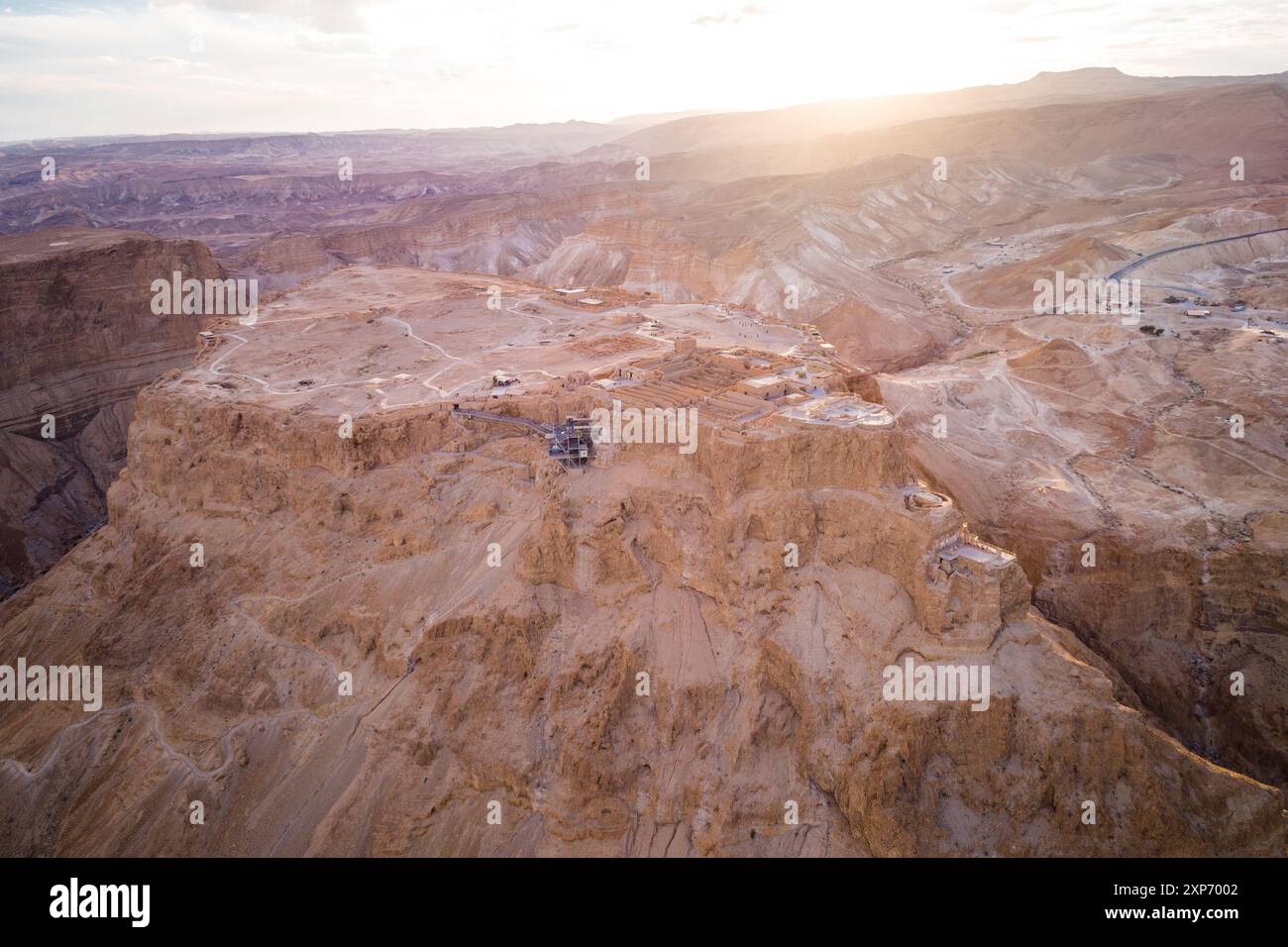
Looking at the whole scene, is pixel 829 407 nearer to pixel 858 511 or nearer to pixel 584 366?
pixel 858 511

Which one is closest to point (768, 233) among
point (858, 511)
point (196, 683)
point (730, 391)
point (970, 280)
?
point (970, 280)

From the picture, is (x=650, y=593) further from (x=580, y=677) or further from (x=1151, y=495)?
(x=1151, y=495)

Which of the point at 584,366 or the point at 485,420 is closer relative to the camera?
the point at 485,420

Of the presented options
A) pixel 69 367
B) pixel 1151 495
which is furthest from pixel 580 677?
pixel 69 367

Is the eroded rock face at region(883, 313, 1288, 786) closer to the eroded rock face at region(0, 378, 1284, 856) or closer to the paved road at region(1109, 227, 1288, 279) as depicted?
the eroded rock face at region(0, 378, 1284, 856)

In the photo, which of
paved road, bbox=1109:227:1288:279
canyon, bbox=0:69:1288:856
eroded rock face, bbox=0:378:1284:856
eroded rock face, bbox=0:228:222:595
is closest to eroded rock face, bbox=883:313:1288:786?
canyon, bbox=0:69:1288:856

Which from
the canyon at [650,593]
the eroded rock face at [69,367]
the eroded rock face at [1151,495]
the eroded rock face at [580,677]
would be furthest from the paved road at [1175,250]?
the eroded rock face at [69,367]

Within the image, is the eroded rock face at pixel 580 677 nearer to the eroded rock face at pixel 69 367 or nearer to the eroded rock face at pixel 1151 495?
the eroded rock face at pixel 1151 495
